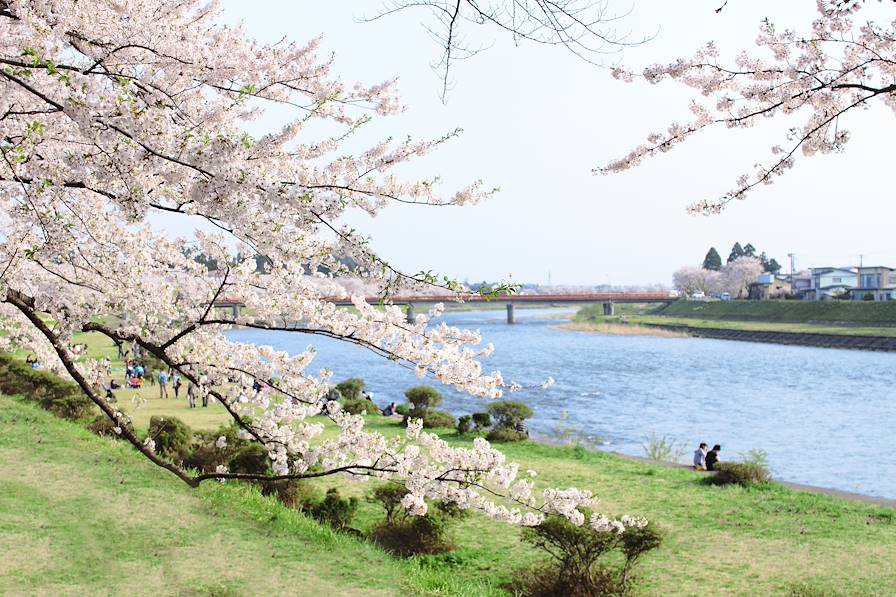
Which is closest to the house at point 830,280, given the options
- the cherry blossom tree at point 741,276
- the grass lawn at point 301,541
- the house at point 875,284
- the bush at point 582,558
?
the house at point 875,284

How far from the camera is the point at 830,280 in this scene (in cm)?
8494

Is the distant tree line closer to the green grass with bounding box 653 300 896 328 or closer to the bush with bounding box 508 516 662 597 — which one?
the green grass with bounding box 653 300 896 328

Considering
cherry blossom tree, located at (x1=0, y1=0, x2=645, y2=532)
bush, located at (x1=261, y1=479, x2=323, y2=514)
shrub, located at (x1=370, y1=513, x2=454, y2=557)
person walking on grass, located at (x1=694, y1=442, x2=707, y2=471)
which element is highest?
cherry blossom tree, located at (x1=0, y1=0, x2=645, y2=532)

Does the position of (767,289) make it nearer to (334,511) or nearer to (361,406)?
(361,406)

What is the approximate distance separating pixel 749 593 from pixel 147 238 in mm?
6704

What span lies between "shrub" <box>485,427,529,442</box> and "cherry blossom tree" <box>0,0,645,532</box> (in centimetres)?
1119

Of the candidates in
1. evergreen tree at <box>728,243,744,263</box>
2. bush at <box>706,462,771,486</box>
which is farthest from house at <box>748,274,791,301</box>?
bush at <box>706,462,771,486</box>

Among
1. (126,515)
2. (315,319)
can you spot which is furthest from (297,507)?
(315,319)

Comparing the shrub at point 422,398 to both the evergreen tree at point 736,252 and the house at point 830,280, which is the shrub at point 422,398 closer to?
the house at point 830,280

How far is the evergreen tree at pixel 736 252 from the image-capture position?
362 ft

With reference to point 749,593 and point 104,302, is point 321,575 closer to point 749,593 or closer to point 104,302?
point 104,302

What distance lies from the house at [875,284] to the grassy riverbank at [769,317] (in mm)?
8001

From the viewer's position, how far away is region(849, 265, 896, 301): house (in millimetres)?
66562

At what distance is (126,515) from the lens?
27.2ft
